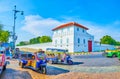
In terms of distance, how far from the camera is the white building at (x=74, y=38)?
2608 inches

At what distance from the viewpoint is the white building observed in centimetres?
6625

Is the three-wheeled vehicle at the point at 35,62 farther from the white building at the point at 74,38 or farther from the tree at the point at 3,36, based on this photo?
the white building at the point at 74,38

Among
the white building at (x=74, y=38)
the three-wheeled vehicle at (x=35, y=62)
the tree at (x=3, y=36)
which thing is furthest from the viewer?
the white building at (x=74, y=38)

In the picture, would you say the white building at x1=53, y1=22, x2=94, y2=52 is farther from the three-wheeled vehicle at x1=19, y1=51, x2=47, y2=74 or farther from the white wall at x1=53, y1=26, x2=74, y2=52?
the three-wheeled vehicle at x1=19, y1=51, x2=47, y2=74

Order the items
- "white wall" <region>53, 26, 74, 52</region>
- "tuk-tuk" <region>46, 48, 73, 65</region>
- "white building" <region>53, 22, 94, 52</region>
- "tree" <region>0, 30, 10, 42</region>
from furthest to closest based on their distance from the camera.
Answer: "white wall" <region>53, 26, 74, 52</region>, "white building" <region>53, 22, 94, 52</region>, "tree" <region>0, 30, 10, 42</region>, "tuk-tuk" <region>46, 48, 73, 65</region>

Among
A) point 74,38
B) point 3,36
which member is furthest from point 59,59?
point 3,36

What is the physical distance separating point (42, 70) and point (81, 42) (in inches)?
1925

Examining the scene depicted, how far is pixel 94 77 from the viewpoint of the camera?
1447 cm

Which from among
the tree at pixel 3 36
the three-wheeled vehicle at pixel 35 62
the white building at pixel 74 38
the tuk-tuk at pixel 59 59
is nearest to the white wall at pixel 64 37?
the white building at pixel 74 38

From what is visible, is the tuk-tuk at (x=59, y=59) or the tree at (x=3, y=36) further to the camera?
the tree at (x=3, y=36)

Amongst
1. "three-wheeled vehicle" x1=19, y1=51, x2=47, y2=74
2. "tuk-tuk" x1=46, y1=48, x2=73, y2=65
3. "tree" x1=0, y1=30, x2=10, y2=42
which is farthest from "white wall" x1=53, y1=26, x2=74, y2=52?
"three-wheeled vehicle" x1=19, y1=51, x2=47, y2=74

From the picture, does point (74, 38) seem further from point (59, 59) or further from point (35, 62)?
point (35, 62)

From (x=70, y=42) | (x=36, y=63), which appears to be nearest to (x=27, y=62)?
(x=36, y=63)

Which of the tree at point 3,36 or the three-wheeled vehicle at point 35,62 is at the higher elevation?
the tree at point 3,36
